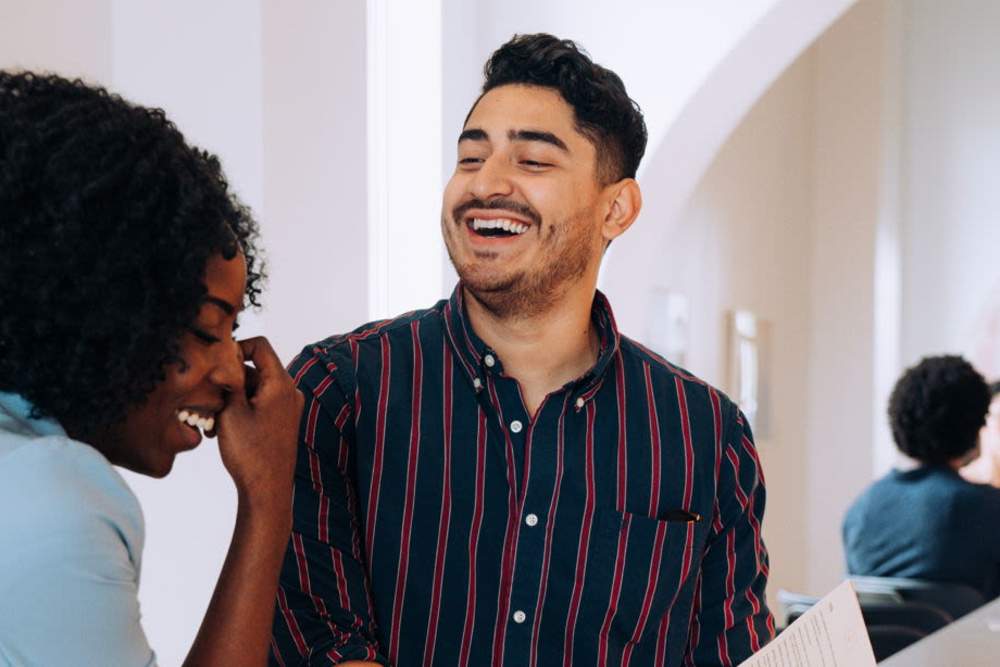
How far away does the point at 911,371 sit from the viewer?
4359mm

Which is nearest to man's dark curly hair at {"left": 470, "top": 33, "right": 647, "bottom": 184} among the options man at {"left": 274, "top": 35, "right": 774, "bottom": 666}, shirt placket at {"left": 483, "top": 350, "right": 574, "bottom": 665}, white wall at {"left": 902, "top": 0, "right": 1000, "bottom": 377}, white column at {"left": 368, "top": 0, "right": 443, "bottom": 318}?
man at {"left": 274, "top": 35, "right": 774, "bottom": 666}

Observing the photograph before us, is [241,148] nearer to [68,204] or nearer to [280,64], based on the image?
[280,64]

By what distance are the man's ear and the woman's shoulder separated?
110 cm

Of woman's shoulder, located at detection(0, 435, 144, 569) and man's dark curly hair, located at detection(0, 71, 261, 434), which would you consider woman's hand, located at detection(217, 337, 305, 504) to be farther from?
woman's shoulder, located at detection(0, 435, 144, 569)

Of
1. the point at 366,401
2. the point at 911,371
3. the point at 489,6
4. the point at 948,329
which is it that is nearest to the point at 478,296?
the point at 366,401

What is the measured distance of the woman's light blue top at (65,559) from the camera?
3.17ft

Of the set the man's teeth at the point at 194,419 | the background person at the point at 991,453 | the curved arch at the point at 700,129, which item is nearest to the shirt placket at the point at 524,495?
the man's teeth at the point at 194,419

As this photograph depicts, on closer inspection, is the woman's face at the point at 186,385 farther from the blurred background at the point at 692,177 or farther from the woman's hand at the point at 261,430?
the blurred background at the point at 692,177

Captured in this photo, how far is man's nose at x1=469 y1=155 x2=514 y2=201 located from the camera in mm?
1839

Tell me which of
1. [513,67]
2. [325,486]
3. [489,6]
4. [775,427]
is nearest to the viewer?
[325,486]

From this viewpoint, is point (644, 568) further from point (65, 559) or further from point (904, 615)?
point (904, 615)

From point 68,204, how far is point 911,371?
12.1 feet

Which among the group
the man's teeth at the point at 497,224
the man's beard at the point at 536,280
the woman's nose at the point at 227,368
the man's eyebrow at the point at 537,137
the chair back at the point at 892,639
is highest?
the man's eyebrow at the point at 537,137

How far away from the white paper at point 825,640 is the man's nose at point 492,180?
68 centimetres
